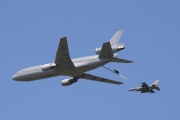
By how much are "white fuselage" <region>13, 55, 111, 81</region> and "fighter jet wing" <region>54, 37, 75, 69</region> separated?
900 millimetres

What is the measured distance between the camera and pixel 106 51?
5962 centimetres

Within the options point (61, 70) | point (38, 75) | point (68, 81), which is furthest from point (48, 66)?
point (68, 81)

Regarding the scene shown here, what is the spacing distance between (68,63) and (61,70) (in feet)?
6.85

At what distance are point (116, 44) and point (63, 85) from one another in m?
13.6

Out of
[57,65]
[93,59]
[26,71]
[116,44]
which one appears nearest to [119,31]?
[116,44]

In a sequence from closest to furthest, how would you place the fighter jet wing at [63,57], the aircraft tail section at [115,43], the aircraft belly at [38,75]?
the fighter jet wing at [63,57], the aircraft tail section at [115,43], the aircraft belly at [38,75]

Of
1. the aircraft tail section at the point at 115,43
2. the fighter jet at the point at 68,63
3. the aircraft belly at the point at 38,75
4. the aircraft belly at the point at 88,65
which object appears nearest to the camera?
the fighter jet at the point at 68,63

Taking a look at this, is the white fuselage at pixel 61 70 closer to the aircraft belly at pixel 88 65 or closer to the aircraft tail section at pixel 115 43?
the aircraft belly at pixel 88 65

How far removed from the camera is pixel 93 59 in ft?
203

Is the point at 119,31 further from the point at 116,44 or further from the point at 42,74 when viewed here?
the point at 42,74

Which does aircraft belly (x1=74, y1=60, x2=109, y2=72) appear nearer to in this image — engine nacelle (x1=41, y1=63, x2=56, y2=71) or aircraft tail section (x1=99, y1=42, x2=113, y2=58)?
aircraft tail section (x1=99, y1=42, x2=113, y2=58)

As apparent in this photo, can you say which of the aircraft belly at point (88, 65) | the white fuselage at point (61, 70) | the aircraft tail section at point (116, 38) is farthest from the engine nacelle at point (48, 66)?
the aircraft tail section at point (116, 38)

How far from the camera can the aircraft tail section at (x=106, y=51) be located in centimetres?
5851

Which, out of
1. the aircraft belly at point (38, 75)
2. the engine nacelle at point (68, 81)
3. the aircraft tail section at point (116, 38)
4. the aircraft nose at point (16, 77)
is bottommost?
the engine nacelle at point (68, 81)
